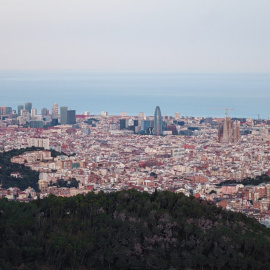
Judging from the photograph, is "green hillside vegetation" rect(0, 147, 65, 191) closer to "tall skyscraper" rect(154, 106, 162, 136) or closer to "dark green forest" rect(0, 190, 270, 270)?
"dark green forest" rect(0, 190, 270, 270)

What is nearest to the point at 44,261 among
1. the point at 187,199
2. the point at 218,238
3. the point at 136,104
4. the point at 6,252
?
the point at 6,252

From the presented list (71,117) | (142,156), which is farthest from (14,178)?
(71,117)

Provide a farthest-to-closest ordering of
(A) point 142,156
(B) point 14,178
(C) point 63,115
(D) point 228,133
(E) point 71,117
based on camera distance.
A: (C) point 63,115
(E) point 71,117
(D) point 228,133
(A) point 142,156
(B) point 14,178

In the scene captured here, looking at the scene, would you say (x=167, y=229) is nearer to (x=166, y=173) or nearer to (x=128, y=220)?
(x=128, y=220)

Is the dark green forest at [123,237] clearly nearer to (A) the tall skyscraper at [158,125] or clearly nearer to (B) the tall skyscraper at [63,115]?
(A) the tall skyscraper at [158,125]

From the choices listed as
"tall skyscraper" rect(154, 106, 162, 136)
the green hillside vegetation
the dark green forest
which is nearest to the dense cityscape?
"tall skyscraper" rect(154, 106, 162, 136)

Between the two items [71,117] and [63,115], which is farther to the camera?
[63,115]

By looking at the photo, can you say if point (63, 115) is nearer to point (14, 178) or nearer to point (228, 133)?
point (228, 133)
